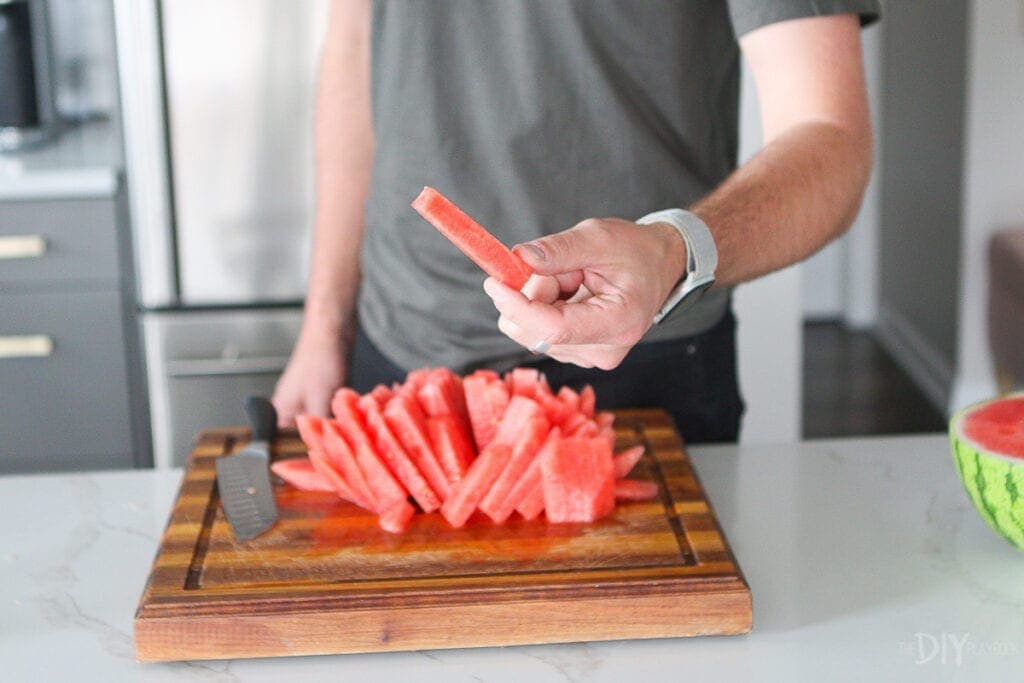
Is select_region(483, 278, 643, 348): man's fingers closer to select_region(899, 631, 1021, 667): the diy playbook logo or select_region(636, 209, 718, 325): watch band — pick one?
select_region(636, 209, 718, 325): watch band

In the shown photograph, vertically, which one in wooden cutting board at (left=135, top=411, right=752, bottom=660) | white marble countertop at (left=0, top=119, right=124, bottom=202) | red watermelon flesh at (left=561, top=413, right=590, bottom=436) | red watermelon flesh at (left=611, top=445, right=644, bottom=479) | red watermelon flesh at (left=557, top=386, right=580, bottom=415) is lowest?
wooden cutting board at (left=135, top=411, right=752, bottom=660)

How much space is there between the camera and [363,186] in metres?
1.91

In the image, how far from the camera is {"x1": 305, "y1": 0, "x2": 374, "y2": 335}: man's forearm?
6.19 feet

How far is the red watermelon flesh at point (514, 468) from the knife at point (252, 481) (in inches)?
8.8

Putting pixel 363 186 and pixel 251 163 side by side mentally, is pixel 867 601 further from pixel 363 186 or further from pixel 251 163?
pixel 251 163

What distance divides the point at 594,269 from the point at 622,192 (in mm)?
554

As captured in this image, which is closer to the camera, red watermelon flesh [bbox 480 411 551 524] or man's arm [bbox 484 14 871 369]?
man's arm [bbox 484 14 871 369]

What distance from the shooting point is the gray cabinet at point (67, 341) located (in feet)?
9.45

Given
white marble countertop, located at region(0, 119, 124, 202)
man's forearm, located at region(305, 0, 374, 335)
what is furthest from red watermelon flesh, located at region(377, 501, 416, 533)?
white marble countertop, located at region(0, 119, 124, 202)

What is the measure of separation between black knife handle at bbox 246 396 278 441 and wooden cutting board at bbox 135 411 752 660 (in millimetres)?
225

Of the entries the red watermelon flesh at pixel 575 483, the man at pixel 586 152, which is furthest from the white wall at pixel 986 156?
the red watermelon flesh at pixel 575 483

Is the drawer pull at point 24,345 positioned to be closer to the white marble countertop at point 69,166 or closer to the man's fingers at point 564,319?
the white marble countertop at point 69,166

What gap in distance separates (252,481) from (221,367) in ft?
5.11

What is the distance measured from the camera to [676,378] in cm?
169
